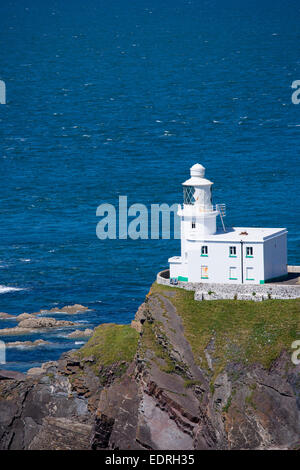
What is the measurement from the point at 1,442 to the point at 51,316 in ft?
98.4

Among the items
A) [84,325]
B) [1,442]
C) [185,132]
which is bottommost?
[1,442]

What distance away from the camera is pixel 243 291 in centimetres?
7475

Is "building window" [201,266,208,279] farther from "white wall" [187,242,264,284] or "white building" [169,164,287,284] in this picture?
"white wall" [187,242,264,284]

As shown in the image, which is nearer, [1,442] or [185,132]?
[1,442]

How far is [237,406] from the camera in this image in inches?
2672

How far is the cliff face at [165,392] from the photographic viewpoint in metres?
67.4

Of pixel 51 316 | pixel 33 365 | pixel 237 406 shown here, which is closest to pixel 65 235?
pixel 51 316

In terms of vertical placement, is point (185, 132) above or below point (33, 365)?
above

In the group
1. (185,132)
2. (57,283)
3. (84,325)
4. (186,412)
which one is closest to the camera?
(186,412)

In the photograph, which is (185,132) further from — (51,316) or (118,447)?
(118,447)

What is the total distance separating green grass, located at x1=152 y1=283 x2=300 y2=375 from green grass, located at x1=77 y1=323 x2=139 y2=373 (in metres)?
6.28

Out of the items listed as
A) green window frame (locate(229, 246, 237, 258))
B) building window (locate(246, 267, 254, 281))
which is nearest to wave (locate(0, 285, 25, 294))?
green window frame (locate(229, 246, 237, 258))

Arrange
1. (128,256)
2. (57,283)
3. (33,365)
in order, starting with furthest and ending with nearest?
1. (128,256)
2. (57,283)
3. (33,365)
